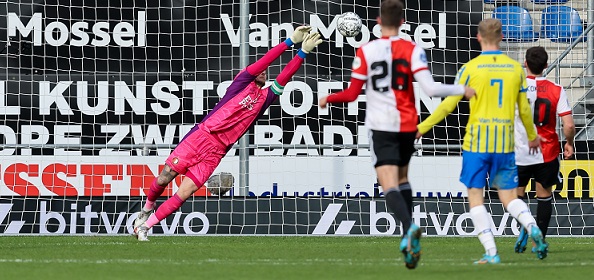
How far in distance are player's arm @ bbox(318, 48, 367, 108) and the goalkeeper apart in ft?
12.3

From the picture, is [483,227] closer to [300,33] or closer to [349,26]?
[300,33]

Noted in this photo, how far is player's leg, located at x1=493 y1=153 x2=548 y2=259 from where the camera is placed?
801 cm

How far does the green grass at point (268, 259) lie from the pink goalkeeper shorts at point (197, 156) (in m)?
0.71

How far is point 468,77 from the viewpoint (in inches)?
315

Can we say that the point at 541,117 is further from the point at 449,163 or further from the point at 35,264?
the point at 449,163

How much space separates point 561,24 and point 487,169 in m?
9.51

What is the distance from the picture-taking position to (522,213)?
8141 millimetres

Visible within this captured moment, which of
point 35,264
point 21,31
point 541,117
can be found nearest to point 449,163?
point 541,117

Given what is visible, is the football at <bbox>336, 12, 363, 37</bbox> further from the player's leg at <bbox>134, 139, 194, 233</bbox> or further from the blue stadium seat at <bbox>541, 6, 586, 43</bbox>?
the blue stadium seat at <bbox>541, 6, 586, 43</bbox>

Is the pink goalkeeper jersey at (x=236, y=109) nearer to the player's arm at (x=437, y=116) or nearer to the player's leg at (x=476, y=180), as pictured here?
the player's arm at (x=437, y=116)

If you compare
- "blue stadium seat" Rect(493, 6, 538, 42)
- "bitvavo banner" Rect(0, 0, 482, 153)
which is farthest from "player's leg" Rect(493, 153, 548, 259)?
"bitvavo banner" Rect(0, 0, 482, 153)

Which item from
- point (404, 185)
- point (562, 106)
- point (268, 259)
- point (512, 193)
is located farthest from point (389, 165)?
point (562, 106)

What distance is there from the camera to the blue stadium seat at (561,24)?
1667 cm

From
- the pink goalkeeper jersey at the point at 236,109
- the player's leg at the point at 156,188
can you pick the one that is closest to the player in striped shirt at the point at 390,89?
the pink goalkeeper jersey at the point at 236,109
